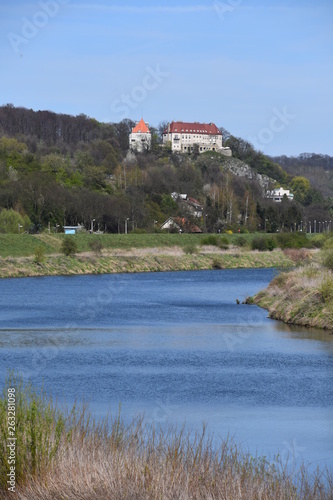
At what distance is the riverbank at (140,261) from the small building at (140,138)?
242 feet

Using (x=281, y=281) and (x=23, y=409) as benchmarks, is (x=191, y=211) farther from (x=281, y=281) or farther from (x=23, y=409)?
(x=23, y=409)

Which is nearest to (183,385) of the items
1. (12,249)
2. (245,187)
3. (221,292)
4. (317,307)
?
(317,307)

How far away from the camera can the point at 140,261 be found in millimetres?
70000

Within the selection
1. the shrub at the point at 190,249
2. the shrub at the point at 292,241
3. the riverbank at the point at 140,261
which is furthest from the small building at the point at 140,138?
the shrub at the point at 190,249

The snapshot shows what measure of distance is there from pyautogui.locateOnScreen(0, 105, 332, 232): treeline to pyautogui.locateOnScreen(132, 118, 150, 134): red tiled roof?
8.21 feet

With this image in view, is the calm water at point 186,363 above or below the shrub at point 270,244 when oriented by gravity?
below

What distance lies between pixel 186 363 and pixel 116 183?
314 feet

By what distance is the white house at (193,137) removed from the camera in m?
166

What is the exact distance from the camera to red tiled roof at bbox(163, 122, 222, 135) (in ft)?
550

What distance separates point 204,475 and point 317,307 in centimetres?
2219

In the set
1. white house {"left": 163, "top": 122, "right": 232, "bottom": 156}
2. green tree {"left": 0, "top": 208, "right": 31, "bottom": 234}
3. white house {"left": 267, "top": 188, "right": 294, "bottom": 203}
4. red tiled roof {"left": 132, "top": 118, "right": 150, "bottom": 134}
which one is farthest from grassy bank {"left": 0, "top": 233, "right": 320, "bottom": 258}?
white house {"left": 163, "top": 122, "right": 232, "bottom": 156}

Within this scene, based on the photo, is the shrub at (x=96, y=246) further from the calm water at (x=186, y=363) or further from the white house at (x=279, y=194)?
the white house at (x=279, y=194)

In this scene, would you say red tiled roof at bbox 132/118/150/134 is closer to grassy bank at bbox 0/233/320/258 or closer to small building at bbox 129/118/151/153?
small building at bbox 129/118/151/153

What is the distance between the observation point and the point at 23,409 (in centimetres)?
999
